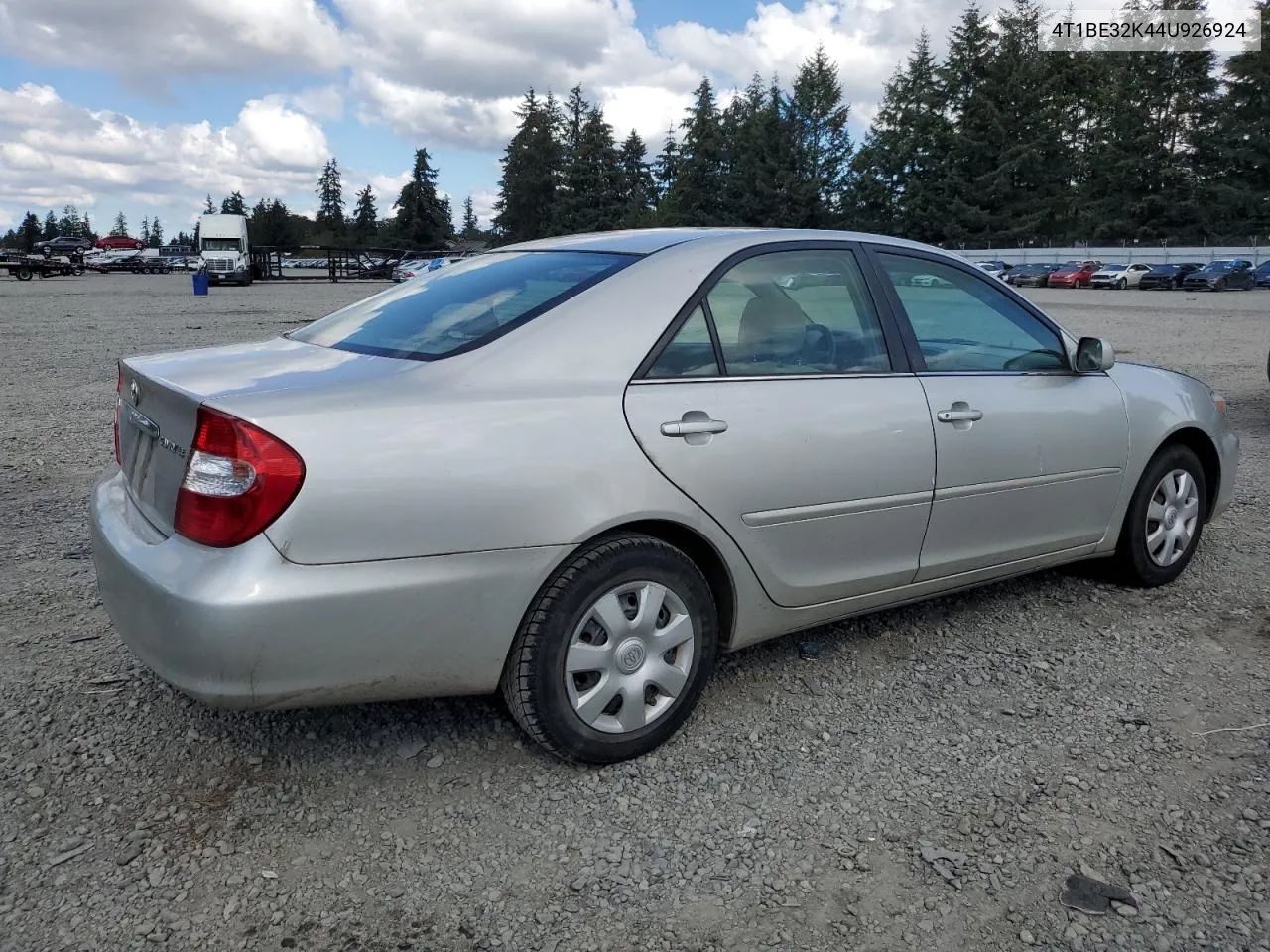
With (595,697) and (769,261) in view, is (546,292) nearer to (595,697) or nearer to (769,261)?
(769,261)

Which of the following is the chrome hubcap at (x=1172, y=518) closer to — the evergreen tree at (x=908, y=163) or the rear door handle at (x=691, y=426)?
the rear door handle at (x=691, y=426)

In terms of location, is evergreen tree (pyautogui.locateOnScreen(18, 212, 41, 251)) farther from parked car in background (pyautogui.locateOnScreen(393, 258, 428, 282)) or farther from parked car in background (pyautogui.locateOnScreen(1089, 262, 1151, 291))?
parked car in background (pyautogui.locateOnScreen(1089, 262, 1151, 291))

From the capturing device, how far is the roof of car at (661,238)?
11.0 feet

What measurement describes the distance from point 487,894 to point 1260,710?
2.60m

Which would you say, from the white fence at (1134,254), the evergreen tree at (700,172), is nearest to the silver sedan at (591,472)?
the white fence at (1134,254)

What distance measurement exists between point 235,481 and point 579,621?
0.96 meters

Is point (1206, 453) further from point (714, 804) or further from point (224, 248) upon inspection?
point (224, 248)

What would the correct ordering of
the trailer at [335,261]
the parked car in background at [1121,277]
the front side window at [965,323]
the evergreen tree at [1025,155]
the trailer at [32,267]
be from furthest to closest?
the evergreen tree at [1025,155]
the trailer at [335,261]
the parked car in background at [1121,277]
the trailer at [32,267]
the front side window at [965,323]

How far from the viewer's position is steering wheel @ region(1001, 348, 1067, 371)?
3.94 metres

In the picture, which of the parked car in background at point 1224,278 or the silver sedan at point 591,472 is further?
the parked car in background at point 1224,278

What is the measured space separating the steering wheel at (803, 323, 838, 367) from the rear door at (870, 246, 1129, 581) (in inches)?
13.0

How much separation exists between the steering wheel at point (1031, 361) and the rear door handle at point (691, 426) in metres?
1.51

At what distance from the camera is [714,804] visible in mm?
2783

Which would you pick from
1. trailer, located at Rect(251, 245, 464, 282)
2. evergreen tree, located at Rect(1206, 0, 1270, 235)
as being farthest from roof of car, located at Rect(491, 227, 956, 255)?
evergreen tree, located at Rect(1206, 0, 1270, 235)
